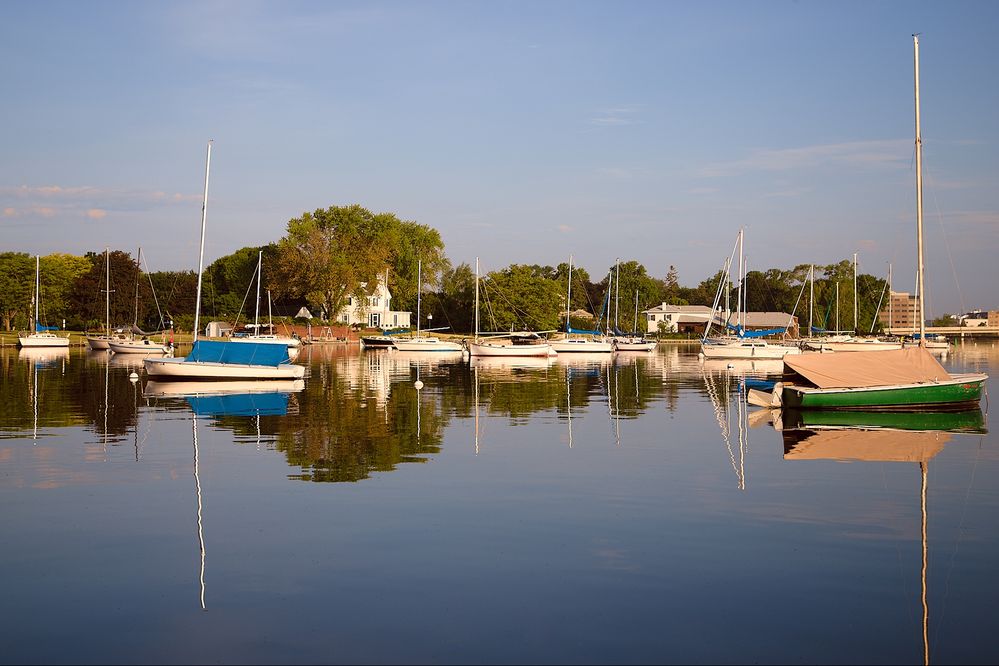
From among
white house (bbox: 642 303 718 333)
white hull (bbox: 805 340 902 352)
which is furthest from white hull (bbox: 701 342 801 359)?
white house (bbox: 642 303 718 333)

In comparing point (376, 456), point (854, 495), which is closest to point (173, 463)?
point (376, 456)

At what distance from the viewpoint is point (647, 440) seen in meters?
27.2

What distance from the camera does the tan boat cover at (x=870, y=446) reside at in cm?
2367

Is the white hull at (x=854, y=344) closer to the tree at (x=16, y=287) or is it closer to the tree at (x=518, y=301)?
the tree at (x=518, y=301)

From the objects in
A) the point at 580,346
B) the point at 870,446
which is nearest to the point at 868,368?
the point at 870,446

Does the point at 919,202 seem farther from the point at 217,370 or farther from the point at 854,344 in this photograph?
the point at 854,344

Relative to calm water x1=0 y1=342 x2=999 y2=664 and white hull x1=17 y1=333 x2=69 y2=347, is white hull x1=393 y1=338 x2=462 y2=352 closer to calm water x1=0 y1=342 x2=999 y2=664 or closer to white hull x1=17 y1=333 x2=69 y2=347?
white hull x1=17 y1=333 x2=69 y2=347

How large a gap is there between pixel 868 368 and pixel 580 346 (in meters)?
70.3

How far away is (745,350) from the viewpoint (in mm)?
86812

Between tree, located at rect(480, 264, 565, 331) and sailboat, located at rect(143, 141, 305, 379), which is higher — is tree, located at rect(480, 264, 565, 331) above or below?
above

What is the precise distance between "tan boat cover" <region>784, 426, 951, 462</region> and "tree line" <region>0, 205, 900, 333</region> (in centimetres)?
9428

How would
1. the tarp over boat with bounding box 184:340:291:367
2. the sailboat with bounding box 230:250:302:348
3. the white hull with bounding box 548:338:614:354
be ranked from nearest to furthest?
the tarp over boat with bounding box 184:340:291:367
the sailboat with bounding box 230:250:302:348
the white hull with bounding box 548:338:614:354

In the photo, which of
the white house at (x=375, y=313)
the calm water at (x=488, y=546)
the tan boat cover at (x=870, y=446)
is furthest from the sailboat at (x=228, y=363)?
the white house at (x=375, y=313)

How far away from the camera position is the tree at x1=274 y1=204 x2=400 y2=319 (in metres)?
131
